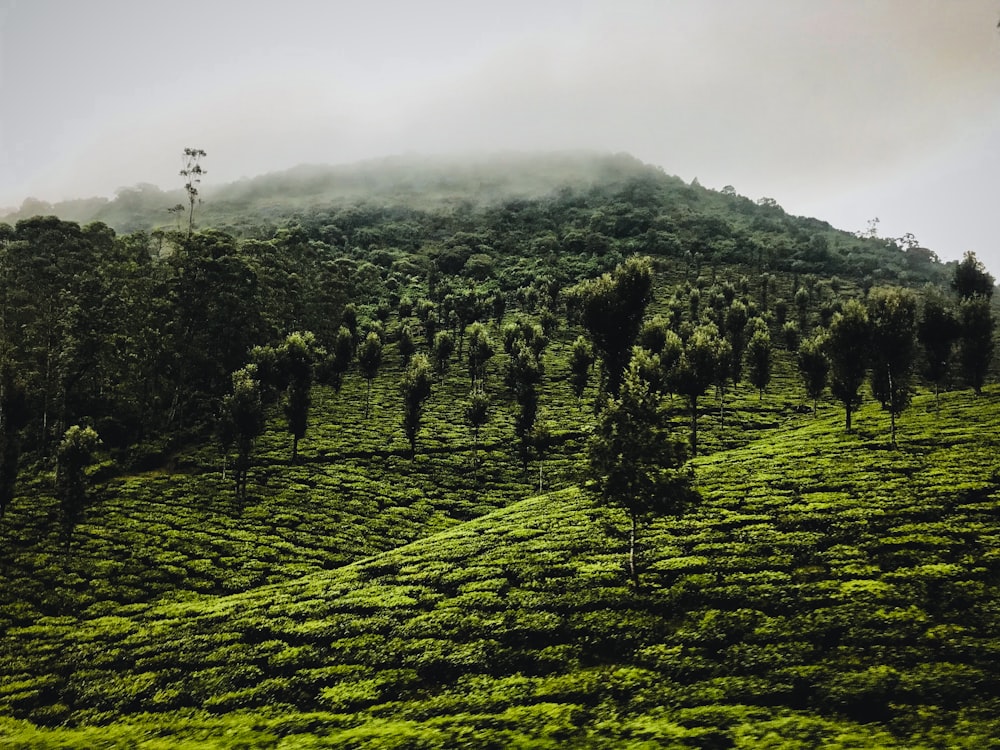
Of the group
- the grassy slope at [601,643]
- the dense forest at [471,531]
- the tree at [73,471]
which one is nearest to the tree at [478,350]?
the dense forest at [471,531]

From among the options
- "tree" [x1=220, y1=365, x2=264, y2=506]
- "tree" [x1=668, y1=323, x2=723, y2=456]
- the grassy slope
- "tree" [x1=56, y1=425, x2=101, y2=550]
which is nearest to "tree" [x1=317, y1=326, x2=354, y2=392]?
"tree" [x1=220, y1=365, x2=264, y2=506]

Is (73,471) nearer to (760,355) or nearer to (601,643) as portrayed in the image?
(601,643)

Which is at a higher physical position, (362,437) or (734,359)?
(734,359)

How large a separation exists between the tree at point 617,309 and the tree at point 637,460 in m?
21.6

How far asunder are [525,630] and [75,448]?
35235 mm

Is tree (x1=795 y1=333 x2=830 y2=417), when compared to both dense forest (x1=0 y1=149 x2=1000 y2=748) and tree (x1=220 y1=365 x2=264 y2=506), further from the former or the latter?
tree (x1=220 y1=365 x2=264 y2=506)

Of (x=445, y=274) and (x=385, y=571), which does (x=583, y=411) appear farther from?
(x=445, y=274)

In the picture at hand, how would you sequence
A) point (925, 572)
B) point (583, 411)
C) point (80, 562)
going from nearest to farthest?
1. point (925, 572)
2. point (80, 562)
3. point (583, 411)

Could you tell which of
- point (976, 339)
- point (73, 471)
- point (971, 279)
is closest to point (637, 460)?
point (73, 471)

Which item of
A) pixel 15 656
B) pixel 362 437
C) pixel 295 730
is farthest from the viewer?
pixel 362 437

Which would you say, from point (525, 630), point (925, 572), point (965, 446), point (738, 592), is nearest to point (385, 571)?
point (525, 630)

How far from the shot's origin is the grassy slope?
53.1 feet

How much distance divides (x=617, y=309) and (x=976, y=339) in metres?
44.1

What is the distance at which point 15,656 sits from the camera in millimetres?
26859
